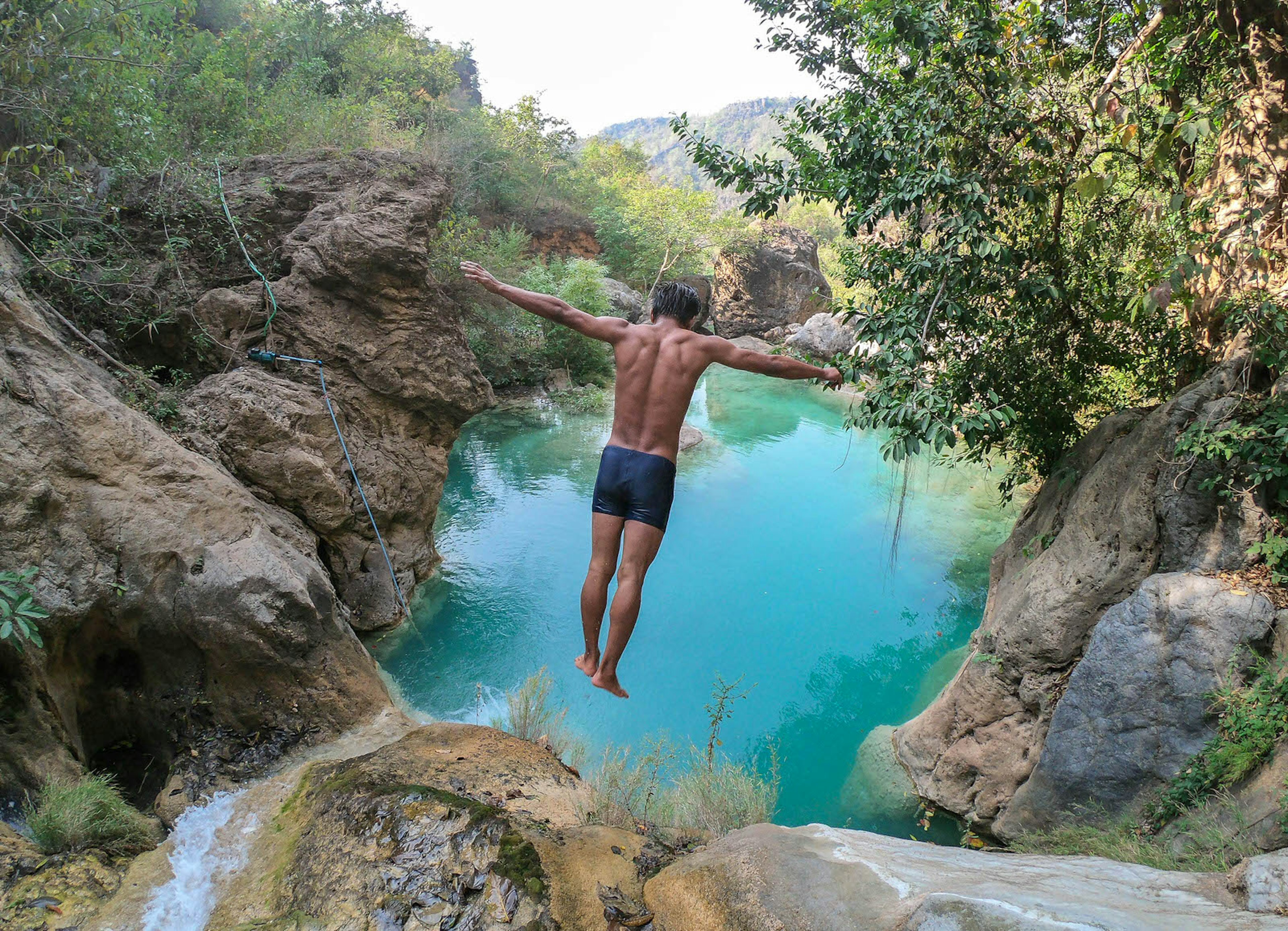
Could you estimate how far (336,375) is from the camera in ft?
22.5

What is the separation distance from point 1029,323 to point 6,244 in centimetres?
716

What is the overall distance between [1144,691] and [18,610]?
5.31 meters

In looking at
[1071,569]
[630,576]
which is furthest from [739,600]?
[630,576]

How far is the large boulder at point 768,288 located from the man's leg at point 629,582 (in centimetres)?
2228

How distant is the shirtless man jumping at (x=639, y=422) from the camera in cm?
340

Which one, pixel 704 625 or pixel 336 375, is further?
pixel 704 625

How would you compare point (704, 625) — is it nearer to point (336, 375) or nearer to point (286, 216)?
point (336, 375)

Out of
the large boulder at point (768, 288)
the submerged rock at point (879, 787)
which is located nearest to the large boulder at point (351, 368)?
the submerged rock at point (879, 787)

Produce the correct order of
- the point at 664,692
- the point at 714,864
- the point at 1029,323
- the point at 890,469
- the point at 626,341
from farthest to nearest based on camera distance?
the point at 890,469 → the point at 664,692 → the point at 1029,323 → the point at 626,341 → the point at 714,864

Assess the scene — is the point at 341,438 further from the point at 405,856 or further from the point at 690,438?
the point at 690,438

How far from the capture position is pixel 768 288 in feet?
83.4

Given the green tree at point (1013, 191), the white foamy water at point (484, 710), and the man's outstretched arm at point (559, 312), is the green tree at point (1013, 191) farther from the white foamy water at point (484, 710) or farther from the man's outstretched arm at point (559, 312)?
the white foamy water at point (484, 710)

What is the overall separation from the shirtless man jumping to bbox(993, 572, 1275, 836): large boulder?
2287mm

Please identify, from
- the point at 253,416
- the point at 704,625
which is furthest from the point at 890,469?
the point at 253,416
